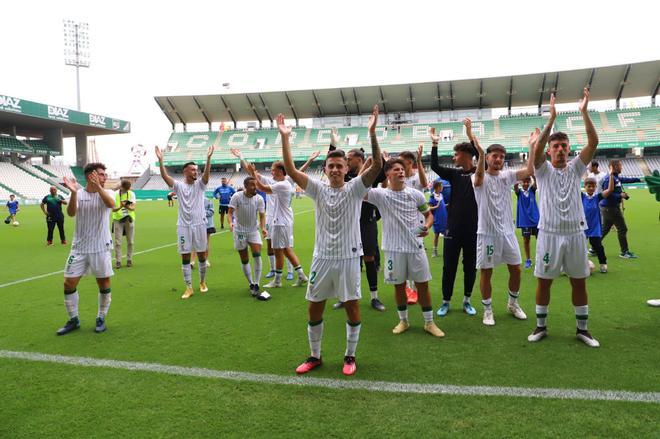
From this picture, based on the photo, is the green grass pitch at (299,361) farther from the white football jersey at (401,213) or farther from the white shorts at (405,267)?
the white football jersey at (401,213)

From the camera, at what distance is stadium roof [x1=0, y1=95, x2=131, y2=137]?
40.0 m

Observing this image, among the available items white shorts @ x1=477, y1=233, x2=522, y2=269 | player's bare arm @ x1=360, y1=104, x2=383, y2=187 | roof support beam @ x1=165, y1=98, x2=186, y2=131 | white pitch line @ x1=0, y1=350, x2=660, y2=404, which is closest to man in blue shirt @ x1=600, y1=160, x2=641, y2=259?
white shorts @ x1=477, y1=233, x2=522, y2=269

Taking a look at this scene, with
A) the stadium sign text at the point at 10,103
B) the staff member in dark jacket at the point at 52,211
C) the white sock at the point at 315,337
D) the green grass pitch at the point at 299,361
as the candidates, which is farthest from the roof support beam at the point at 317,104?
the white sock at the point at 315,337

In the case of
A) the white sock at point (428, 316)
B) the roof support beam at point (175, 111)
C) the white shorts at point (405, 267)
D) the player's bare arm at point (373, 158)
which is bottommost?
the white sock at point (428, 316)

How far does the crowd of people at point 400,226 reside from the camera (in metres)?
3.97

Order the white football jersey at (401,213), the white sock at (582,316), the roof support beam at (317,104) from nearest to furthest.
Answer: the white sock at (582,316)
the white football jersey at (401,213)
the roof support beam at (317,104)

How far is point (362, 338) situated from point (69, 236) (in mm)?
15674

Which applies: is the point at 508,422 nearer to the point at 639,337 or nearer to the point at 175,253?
the point at 639,337

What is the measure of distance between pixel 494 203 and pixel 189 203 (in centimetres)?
483

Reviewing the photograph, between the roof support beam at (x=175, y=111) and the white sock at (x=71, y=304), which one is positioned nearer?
the white sock at (x=71, y=304)

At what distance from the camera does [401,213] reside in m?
4.84

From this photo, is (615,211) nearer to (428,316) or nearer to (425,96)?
(428,316)

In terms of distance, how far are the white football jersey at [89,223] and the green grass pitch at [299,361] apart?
3.63ft

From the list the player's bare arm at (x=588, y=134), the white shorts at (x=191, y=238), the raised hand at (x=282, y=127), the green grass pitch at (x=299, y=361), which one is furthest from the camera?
the white shorts at (x=191, y=238)
